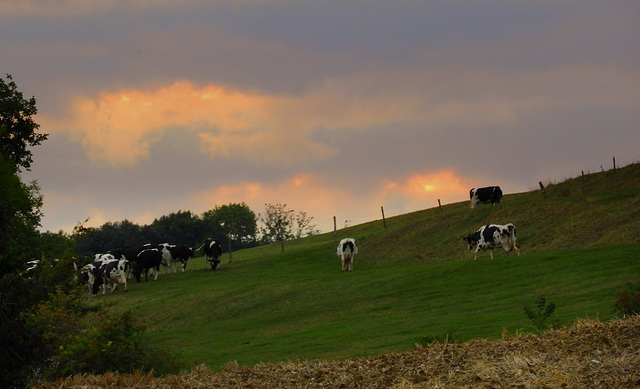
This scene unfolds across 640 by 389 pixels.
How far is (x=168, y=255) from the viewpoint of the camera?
63.8 metres

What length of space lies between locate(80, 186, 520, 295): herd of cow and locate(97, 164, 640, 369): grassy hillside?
1108 millimetres

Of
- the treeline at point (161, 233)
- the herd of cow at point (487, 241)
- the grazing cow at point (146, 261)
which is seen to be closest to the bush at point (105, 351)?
the herd of cow at point (487, 241)

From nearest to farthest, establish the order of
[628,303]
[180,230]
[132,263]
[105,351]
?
[628,303] → [105,351] → [132,263] → [180,230]

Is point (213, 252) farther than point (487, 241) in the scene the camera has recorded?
Yes

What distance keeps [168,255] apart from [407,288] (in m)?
29.0

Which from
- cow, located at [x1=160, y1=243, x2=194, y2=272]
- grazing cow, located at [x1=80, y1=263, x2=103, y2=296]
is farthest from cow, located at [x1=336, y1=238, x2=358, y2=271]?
grazing cow, located at [x1=80, y1=263, x2=103, y2=296]

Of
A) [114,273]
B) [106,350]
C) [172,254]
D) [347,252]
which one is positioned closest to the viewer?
[106,350]

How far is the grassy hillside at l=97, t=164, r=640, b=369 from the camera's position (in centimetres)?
2744

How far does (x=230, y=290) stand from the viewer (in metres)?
47.8

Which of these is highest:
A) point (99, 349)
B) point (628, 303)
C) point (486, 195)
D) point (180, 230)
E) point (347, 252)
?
point (180, 230)

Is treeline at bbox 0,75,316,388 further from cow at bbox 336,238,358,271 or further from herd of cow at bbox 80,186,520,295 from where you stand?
cow at bbox 336,238,358,271

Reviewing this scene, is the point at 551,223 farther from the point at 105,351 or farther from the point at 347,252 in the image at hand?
the point at 105,351

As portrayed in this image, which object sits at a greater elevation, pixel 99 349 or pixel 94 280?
pixel 94 280

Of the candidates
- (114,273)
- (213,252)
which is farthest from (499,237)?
(114,273)
